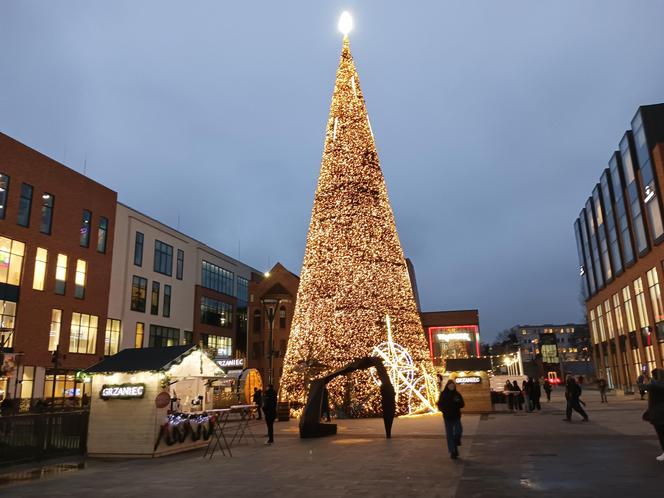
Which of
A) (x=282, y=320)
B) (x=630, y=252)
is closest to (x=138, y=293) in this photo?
(x=282, y=320)

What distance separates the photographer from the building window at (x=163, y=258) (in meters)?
47.6

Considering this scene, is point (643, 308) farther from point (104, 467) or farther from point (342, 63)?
point (104, 467)

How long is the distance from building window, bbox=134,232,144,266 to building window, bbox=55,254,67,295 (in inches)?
319

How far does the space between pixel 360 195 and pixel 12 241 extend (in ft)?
78.5

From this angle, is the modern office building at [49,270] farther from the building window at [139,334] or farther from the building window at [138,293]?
the building window at [139,334]

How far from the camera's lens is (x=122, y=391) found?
1335 centimetres

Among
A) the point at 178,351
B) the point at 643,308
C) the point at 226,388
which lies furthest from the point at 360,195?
the point at 643,308

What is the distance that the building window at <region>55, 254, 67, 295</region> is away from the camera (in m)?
35.8

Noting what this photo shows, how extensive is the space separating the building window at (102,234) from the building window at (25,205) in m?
6.43

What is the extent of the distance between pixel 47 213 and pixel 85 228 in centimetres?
372

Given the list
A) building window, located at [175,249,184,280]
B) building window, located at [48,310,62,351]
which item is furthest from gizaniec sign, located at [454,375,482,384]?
building window, located at [175,249,184,280]

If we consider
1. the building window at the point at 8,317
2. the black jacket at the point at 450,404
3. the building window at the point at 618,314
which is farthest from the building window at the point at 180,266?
the black jacket at the point at 450,404

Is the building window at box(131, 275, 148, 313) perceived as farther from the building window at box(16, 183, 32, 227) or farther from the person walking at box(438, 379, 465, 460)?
the person walking at box(438, 379, 465, 460)

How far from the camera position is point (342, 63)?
24.7 metres
